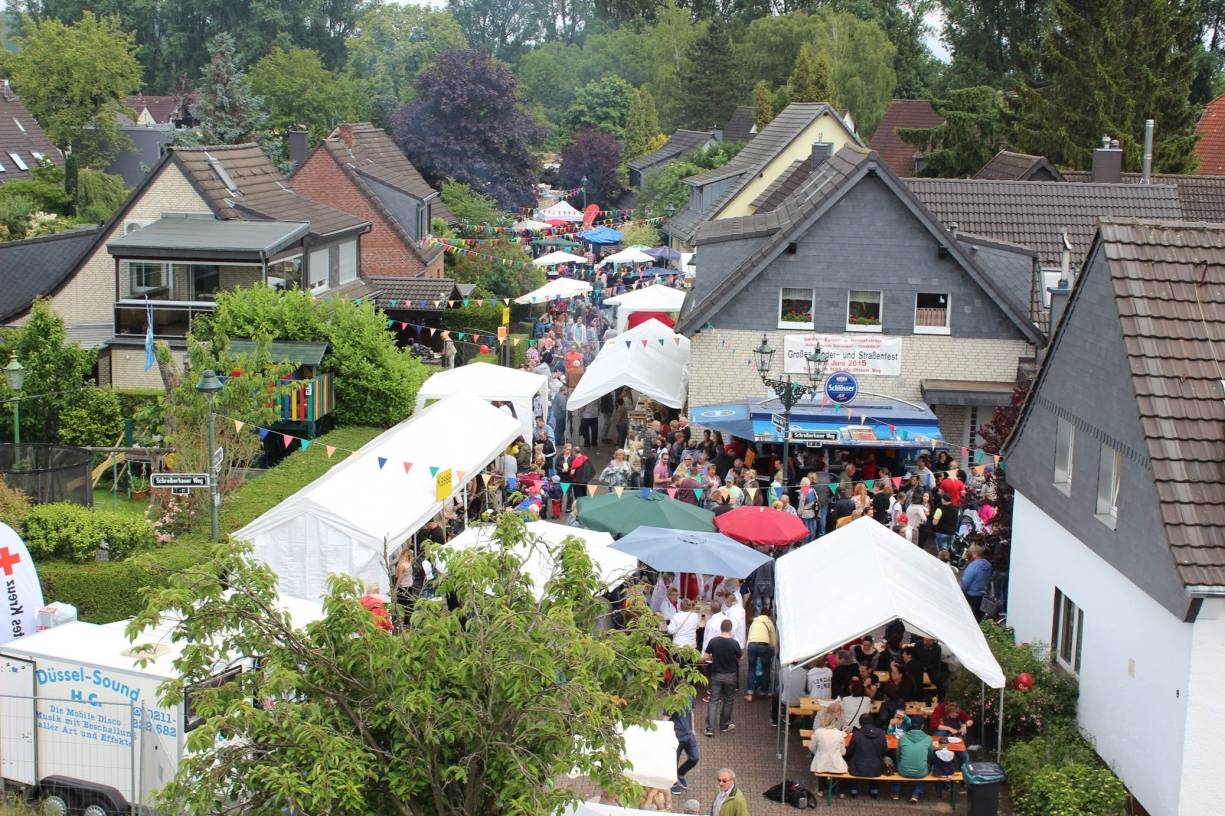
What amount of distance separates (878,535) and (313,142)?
59143 mm

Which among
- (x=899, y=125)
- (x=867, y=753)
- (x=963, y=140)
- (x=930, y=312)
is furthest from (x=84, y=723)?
(x=899, y=125)

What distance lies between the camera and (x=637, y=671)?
→ 10.4 m

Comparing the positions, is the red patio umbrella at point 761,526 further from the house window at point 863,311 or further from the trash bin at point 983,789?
the house window at point 863,311

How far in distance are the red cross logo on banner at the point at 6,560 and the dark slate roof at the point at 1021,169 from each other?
1199 inches

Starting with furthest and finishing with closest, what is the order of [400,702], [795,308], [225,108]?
[225,108] < [795,308] < [400,702]

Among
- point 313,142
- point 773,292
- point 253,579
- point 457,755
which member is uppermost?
point 313,142

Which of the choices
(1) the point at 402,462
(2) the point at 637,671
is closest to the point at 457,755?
(2) the point at 637,671

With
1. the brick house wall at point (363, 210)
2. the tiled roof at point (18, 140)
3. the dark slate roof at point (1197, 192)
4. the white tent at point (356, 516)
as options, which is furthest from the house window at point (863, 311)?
the tiled roof at point (18, 140)

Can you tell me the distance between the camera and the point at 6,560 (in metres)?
15.8

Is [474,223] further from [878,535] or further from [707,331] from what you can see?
[878,535]

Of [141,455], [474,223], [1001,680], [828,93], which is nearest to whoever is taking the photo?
[1001,680]

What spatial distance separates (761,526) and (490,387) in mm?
8761

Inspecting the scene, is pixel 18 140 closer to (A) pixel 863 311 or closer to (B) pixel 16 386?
(B) pixel 16 386

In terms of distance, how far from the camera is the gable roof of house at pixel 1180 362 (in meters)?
13.9
